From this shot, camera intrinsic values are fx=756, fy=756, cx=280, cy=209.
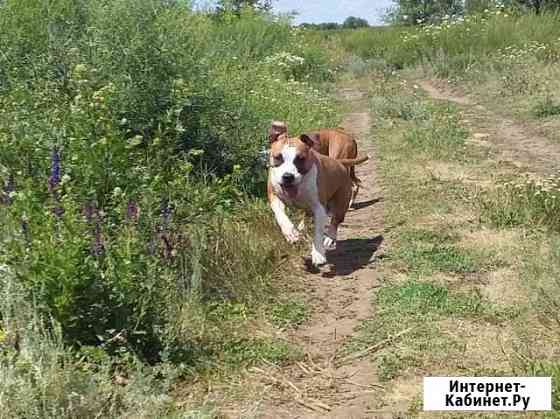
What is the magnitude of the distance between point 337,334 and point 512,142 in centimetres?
702

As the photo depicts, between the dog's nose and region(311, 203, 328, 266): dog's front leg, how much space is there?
378mm

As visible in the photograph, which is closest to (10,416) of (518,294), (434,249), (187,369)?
(187,369)

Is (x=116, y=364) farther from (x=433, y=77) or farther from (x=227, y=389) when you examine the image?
(x=433, y=77)

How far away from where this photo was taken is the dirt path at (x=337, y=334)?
144 inches

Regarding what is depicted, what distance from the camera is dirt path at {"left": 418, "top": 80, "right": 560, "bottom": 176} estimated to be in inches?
347

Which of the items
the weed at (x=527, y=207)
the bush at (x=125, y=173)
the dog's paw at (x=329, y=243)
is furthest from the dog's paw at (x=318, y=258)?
the weed at (x=527, y=207)

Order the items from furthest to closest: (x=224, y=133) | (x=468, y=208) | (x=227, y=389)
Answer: (x=224, y=133)
(x=468, y=208)
(x=227, y=389)

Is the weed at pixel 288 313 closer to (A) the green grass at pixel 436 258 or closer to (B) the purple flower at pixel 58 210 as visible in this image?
(A) the green grass at pixel 436 258

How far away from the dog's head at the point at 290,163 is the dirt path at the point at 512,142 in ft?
11.7

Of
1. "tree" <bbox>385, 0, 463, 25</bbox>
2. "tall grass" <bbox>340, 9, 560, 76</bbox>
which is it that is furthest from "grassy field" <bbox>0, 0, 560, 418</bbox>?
"tree" <bbox>385, 0, 463, 25</bbox>

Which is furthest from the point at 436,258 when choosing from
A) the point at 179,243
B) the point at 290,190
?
the point at 179,243

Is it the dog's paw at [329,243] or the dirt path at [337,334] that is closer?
the dirt path at [337,334]

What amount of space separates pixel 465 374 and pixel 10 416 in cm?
211

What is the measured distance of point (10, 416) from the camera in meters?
2.86
